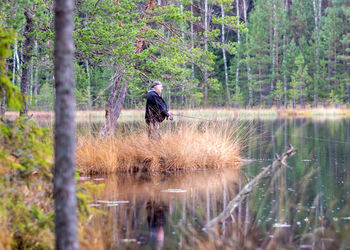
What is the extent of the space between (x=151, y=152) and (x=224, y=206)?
4.63 metres

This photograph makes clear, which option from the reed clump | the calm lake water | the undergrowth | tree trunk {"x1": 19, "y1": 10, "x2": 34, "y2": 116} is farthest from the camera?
tree trunk {"x1": 19, "y1": 10, "x2": 34, "y2": 116}

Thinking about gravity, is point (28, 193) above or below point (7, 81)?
below

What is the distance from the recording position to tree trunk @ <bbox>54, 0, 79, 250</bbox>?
3545 millimetres

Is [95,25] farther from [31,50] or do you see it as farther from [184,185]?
[184,185]

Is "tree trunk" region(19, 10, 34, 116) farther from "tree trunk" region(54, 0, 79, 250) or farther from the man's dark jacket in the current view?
"tree trunk" region(54, 0, 79, 250)

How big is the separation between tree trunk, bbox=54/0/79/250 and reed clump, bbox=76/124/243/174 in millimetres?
8743

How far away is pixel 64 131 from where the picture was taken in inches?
140

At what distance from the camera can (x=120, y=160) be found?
42.2 feet

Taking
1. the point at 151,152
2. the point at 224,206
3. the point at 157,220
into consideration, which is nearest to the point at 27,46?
the point at 151,152

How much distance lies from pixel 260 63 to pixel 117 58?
50568mm

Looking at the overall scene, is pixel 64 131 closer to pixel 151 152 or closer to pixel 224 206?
pixel 224 206

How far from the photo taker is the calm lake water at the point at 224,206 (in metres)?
6.33

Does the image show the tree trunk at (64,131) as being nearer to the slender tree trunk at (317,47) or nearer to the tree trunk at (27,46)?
the tree trunk at (27,46)

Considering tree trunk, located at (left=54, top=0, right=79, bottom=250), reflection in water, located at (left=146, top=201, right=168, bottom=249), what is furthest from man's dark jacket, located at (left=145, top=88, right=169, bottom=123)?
tree trunk, located at (left=54, top=0, right=79, bottom=250)
